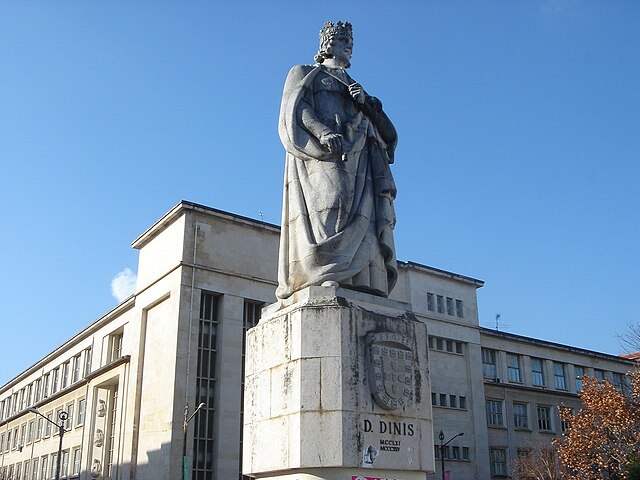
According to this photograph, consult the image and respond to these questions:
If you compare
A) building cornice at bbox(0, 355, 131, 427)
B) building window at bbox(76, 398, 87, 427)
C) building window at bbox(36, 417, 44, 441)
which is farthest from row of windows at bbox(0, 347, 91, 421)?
building window at bbox(36, 417, 44, 441)

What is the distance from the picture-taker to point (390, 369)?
28.3 ft

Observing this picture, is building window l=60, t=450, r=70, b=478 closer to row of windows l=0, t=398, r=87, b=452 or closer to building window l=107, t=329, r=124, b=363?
row of windows l=0, t=398, r=87, b=452

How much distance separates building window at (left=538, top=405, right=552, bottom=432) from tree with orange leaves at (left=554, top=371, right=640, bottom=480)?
33960mm

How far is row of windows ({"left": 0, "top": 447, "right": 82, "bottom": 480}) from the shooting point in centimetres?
6381

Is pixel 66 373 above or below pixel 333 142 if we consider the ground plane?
above

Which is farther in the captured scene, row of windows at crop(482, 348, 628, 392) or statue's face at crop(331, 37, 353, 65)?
row of windows at crop(482, 348, 628, 392)

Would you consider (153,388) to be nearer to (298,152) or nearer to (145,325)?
(145,325)

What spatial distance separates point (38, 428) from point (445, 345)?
147ft

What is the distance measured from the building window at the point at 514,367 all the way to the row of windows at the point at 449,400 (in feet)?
28.3

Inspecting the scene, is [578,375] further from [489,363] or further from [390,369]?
[390,369]

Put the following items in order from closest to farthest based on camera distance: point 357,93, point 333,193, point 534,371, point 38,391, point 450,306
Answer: point 333,193 < point 357,93 < point 450,306 < point 534,371 < point 38,391

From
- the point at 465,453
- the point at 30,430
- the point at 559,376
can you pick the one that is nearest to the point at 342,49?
the point at 465,453

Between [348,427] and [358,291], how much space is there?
1.82 meters

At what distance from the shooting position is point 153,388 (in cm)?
4869
